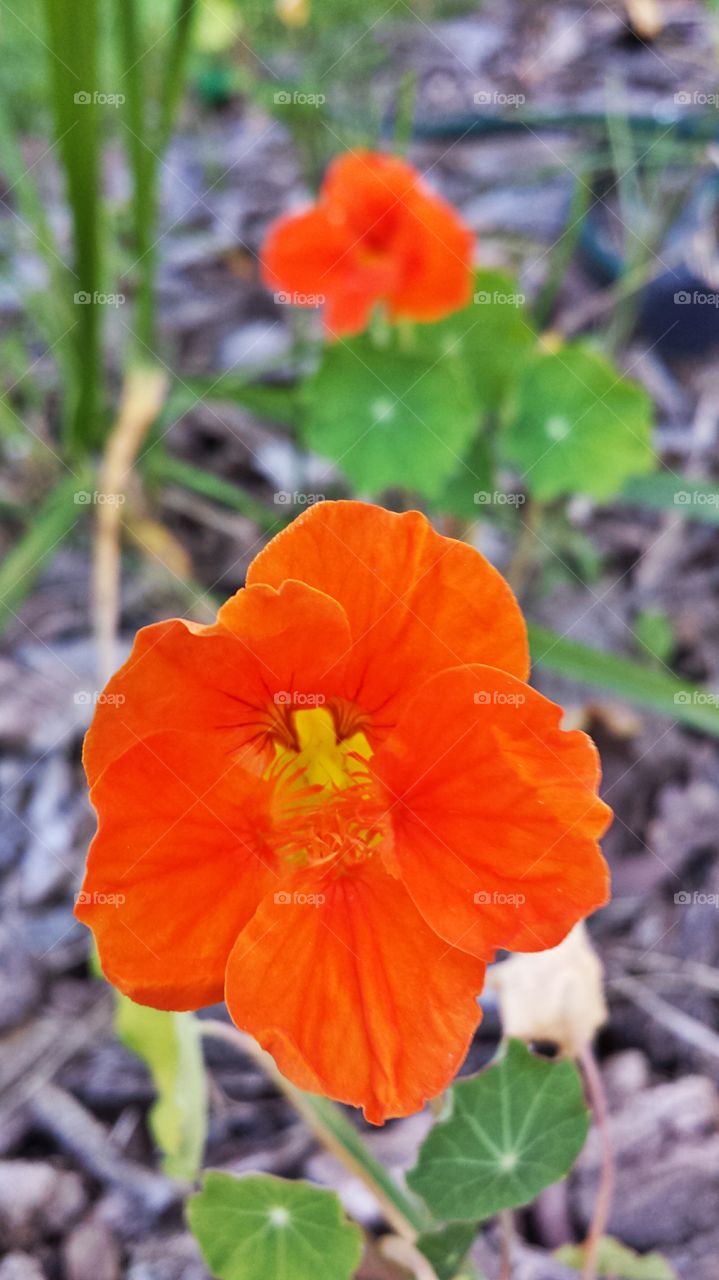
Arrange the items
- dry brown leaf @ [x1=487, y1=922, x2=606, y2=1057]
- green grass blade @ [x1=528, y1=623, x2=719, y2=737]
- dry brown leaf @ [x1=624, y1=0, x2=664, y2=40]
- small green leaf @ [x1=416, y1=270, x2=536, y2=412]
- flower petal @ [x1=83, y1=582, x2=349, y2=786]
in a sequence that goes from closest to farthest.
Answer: flower petal @ [x1=83, y1=582, x2=349, y2=786] → dry brown leaf @ [x1=487, y1=922, x2=606, y2=1057] → green grass blade @ [x1=528, y1=623, x2=719, y2=737] → small green leaf @ [x1=416, y1=270, x2=536, y2=412] → dry brown leaf @ [x1=624, y1=0, x2=664, y2=40]

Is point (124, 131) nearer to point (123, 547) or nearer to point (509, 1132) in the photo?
point (123, 547)

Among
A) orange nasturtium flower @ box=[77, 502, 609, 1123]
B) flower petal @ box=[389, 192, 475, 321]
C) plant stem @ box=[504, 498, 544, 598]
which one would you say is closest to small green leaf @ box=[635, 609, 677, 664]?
plant stem @ box=[504, 498, 544, 598]

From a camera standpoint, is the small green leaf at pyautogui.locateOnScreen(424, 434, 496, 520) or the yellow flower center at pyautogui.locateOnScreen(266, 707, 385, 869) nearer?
the yellow flower center at pyautogui.locateOnScreen(266, 707, 385, 869)

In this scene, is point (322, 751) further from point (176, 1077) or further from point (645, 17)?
point (645, 17)

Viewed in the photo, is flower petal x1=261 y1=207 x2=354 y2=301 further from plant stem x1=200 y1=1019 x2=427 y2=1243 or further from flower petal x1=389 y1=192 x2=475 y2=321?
plant stem x1=200 y1=1019 x2=427 y2=1243

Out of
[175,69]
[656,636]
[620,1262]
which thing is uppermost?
[175,69]

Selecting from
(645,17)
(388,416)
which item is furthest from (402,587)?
(645,17)
